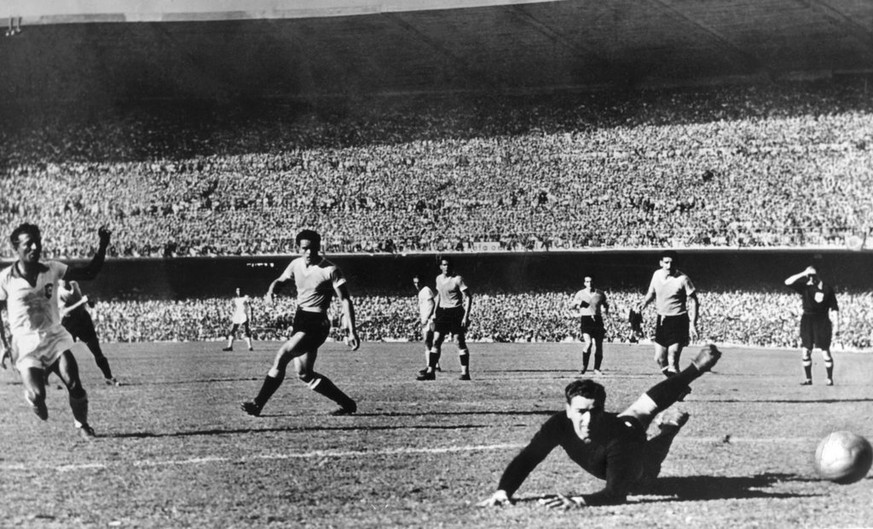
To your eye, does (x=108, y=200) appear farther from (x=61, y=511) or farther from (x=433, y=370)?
(x=61, y=511)

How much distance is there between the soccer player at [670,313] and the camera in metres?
10.8

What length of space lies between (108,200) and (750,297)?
53.0ft

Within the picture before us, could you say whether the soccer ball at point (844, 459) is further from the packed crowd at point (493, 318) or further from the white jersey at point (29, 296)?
the packed crowd at point (493, 318)

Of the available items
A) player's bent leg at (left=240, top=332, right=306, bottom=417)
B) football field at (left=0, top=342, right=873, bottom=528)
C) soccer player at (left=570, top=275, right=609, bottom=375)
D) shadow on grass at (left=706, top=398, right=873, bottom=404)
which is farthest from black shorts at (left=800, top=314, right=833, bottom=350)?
player's bent leg at (left=240, top=332, right=306, bottom=417)

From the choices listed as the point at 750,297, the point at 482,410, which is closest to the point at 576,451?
the point at 482,410

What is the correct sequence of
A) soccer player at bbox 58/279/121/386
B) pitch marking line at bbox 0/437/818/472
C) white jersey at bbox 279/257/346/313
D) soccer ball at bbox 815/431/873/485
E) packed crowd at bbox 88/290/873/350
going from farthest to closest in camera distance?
1. packed crowd at bbox 88/290/873/350
2. soccer player at bbox 58/279/121/386
3. white jersey at bbox 279/257/346/313
4. pitch marking line at bbox 0/437/818/472
5. soccer ball at bbox 815/431/873/485

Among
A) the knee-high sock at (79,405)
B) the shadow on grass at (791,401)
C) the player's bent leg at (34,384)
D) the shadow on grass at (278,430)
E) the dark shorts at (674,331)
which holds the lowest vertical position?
the shadow on grass at (791,401)

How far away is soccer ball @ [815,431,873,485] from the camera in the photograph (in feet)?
18.1

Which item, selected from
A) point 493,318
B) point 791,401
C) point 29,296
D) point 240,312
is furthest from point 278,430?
point 493,318

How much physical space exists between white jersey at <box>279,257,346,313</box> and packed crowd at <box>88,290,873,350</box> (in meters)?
14.3

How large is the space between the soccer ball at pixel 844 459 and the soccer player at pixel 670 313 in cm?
498

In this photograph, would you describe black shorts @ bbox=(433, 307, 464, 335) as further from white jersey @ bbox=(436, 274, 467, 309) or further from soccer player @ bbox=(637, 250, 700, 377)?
soccer player @ bbox=(637, 250, 700, 377)

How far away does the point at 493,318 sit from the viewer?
22.3 metres

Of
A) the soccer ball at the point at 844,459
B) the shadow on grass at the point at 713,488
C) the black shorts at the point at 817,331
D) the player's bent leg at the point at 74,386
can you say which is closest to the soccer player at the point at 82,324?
the player's bent leg at the point at 74,386
